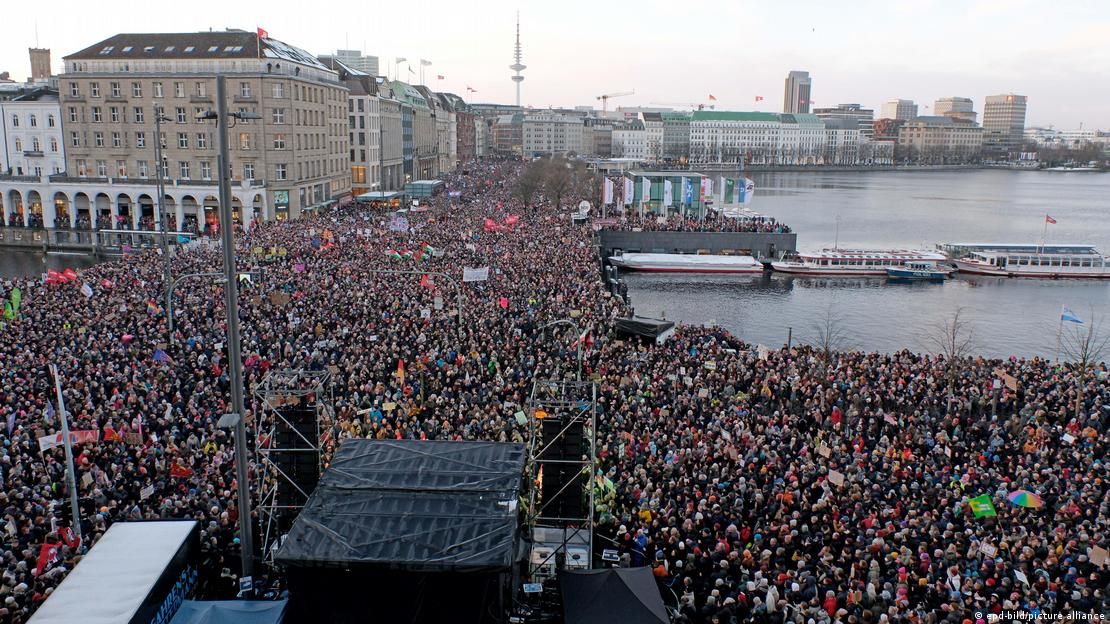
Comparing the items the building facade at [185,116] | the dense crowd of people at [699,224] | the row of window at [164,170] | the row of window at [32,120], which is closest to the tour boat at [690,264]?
the dense crowd of people at [699,224]

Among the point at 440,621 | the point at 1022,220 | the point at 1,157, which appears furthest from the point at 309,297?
the point at 1022,220

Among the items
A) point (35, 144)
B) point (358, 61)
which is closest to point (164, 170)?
point (35, 144)

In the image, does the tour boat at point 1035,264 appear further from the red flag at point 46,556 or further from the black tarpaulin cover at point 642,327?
the red flag at point 46,556

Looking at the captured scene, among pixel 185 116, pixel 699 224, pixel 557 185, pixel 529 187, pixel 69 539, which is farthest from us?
pixel 557 185

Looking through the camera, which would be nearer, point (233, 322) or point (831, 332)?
point (233, 322)

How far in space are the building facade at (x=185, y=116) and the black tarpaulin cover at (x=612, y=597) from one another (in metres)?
55.9

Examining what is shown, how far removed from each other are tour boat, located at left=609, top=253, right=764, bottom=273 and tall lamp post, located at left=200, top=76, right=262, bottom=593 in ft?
174

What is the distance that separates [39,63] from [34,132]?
29.0 m

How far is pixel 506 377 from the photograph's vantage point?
24.2m

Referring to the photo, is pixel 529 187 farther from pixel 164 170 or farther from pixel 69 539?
pixel 69 539

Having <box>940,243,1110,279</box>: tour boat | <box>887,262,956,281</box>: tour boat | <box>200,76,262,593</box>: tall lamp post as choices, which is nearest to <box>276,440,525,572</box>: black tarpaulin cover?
<box>200,76,262,593</box>: tall lamp post

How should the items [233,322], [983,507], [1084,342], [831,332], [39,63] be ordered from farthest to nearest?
[39,63]
[831,332]
[1084,342]
[983,507]
[233,322]

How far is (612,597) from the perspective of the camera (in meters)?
12.4

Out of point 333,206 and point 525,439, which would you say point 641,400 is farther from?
point 333,206
